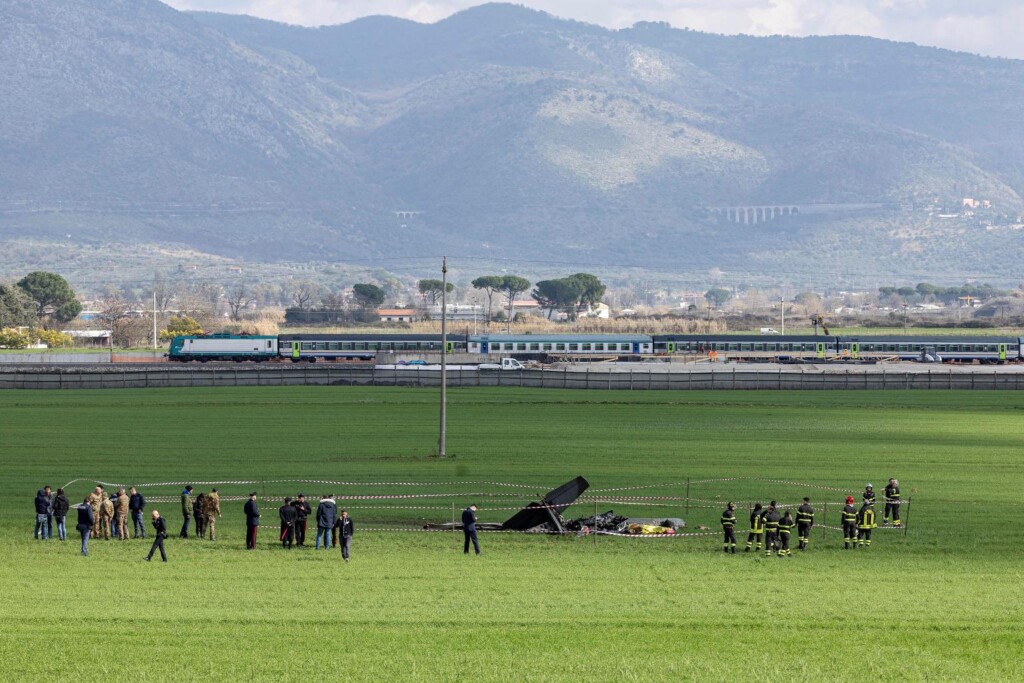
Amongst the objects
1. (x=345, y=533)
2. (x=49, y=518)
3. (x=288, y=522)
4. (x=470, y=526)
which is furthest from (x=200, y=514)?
(x=470, y=526)

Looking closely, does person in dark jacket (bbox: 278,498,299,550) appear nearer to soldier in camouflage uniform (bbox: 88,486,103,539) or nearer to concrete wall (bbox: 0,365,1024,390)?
soldier in camouflage uniform (bbox: 88,486,103,539)

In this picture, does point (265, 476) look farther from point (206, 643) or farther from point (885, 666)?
point (885, 666)

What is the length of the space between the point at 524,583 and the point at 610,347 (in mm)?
122040

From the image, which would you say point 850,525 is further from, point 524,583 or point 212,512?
point 212,512

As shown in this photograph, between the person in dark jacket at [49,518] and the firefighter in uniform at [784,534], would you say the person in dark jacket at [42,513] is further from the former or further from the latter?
the firefighter in uniform at [784,534]

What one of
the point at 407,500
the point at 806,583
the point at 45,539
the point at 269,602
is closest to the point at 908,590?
the point at 806,583

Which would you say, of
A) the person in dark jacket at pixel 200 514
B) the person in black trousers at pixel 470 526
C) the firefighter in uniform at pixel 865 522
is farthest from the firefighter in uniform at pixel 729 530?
the person in dark jacket at pixel 200 514

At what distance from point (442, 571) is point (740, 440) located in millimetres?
30930

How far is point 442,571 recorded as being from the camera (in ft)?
114

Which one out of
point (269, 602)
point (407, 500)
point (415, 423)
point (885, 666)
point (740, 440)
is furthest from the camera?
point (415, 423)

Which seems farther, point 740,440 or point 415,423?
point 415,423

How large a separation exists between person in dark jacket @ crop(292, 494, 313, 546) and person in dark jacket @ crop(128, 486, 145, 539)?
4200 millimetres

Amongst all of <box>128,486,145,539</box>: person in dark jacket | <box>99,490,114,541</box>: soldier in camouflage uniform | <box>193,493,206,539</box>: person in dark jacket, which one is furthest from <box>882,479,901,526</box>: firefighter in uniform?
<box>99,490,114,541</box>: soldier in camouflage uniform

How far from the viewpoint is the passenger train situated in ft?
481
